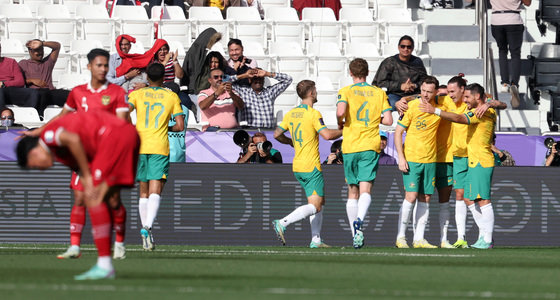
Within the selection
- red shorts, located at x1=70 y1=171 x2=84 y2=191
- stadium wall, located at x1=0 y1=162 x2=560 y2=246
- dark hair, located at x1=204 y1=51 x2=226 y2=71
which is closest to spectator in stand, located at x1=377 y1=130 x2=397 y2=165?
stadium wall, located at x1=0 y1=162 x2=560 y2=246

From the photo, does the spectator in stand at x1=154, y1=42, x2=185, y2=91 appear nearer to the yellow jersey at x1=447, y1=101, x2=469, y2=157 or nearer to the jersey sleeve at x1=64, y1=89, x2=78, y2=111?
the yellow jersey at x1=447, y1=101, x2=469, y2=157

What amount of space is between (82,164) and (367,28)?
600 inches

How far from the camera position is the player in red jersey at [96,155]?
855 centimetres

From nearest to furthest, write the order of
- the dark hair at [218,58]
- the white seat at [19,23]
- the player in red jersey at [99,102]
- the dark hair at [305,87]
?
1. the player in red jersey at [99,102]
2. the dark hair at [305,87]
3. the dark hair at [218,58]
4. the white seat at [19,23]

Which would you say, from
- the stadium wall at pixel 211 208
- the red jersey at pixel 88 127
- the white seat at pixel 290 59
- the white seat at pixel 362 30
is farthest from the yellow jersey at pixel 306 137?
the white seat at pixel 362 30

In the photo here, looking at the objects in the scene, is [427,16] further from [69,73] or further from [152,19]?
[69,73]

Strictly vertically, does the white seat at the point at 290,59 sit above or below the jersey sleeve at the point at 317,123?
above

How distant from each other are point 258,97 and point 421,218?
443 cm

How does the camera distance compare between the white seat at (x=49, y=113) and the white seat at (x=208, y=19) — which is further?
the white seat at (x=208, y=19)

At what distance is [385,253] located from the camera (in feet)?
43.9

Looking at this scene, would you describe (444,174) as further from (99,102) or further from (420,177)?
(99,102)

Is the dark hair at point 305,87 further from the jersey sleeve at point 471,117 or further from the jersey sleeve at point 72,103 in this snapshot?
the jersey sleeve at point 72,103

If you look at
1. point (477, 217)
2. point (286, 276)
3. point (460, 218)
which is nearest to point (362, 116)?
point (460, 218)

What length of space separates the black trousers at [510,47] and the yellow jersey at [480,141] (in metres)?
6.15
